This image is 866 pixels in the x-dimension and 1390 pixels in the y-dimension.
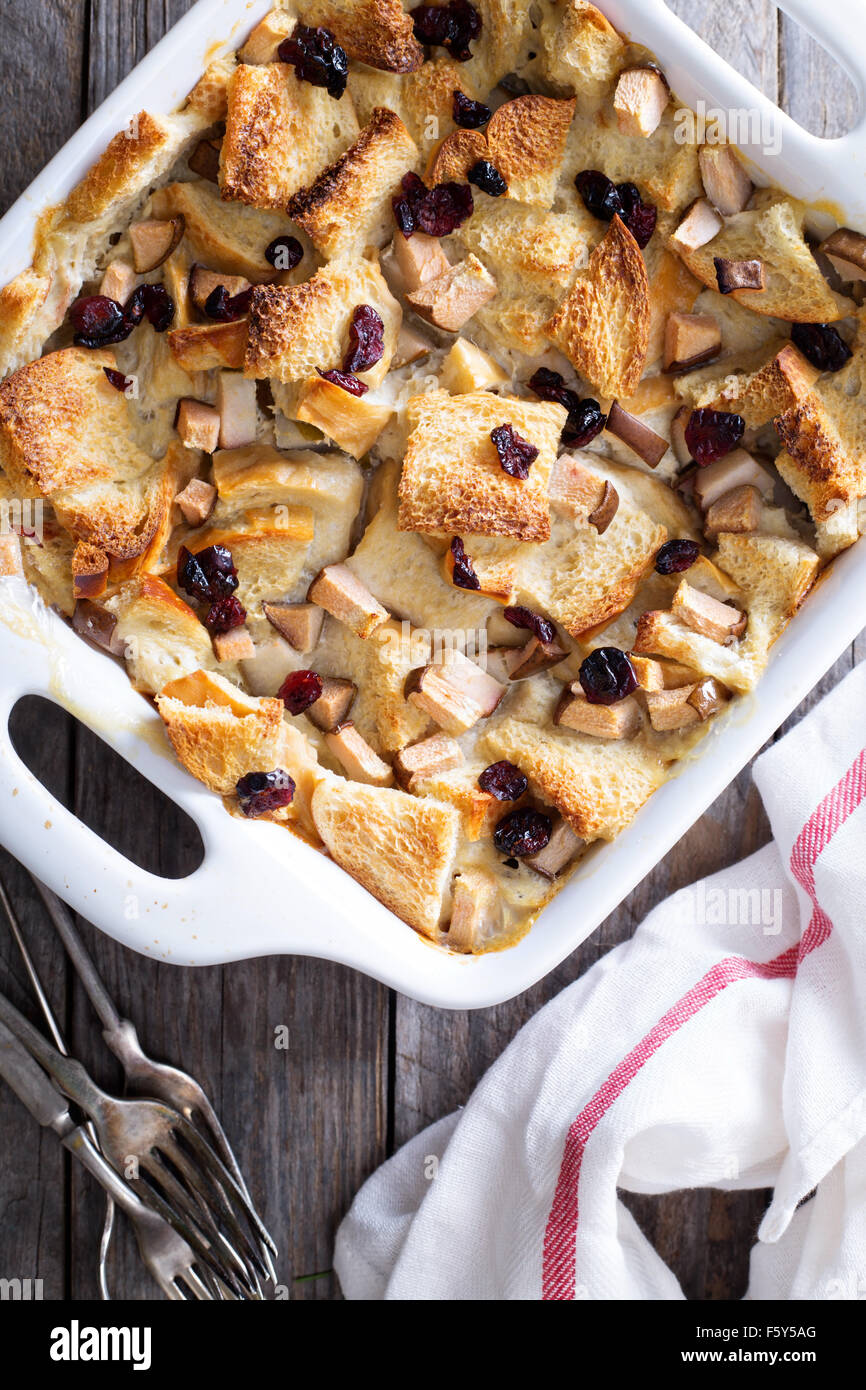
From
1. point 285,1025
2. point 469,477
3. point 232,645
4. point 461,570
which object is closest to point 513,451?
point 469,477

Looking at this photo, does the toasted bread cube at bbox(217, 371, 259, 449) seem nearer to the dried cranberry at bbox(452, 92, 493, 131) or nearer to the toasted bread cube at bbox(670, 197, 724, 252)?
the dried cranberry at bbox(452, 92, 493, 131)

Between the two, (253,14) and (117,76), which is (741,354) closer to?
(253,14)

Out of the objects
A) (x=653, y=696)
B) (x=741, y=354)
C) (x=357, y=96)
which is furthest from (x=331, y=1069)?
(x=357, y=96)

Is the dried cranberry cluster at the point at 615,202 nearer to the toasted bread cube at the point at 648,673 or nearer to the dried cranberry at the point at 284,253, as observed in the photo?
the dried cranberry at the point at 284,253

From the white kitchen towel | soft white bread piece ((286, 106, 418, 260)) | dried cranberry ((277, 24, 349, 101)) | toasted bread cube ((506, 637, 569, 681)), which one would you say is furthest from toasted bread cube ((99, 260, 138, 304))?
the white kitchen towel

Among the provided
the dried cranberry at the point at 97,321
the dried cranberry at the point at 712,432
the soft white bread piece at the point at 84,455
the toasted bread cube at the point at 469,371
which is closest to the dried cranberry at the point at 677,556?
the dried cranberry at the point at 712,432
